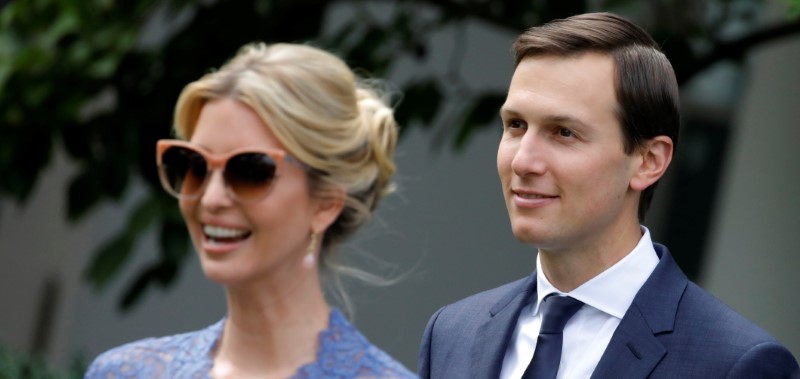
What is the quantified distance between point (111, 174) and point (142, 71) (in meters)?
0.40

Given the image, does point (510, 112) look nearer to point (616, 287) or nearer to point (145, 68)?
point (616, 287)

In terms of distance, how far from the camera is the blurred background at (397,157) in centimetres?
585

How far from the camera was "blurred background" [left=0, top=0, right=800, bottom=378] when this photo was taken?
5.85 metres

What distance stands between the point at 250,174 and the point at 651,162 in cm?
89

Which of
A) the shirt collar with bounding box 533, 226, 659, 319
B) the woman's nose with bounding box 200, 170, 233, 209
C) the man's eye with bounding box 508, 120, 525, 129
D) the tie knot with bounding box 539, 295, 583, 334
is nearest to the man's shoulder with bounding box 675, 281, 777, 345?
the shirt collar with bounding box 533, 226, 659, 319

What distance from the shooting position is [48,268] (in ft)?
34.8

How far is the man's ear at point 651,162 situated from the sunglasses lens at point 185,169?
0.96m

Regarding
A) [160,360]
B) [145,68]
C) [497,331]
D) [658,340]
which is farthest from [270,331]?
[145,68]

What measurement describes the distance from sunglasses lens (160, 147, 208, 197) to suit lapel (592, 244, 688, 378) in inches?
38.4

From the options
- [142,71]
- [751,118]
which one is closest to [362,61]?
[142,71]

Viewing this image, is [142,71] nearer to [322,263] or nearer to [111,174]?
[111,174]

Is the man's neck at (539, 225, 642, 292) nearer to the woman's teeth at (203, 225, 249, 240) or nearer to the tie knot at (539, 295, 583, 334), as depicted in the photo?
the tie knot at (539, 295, 583, 334)

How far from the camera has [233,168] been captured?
354 centimetres

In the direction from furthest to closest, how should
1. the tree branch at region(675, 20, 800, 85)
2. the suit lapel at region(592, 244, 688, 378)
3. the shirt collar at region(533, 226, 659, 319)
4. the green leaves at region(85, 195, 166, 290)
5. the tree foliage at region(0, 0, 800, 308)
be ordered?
the tree branch at region(675, 20, 800, 85) < the tree foliage at region(0, 0, 800, 308) < the green leaves at region(85, 195, 166, 290) < the shirt collar at region(533, 226, 659, 319) < the suit lapel at region(592, 244, 688, 378)
